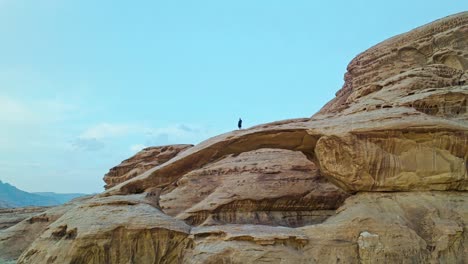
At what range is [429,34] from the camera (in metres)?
→ 17.9

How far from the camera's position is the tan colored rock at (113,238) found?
9.08 metres

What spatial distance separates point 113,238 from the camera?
9.27 metres

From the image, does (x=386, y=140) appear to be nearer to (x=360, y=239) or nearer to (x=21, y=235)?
(x=360, y=239)

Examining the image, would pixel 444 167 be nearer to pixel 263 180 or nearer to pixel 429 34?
pixel 263 180

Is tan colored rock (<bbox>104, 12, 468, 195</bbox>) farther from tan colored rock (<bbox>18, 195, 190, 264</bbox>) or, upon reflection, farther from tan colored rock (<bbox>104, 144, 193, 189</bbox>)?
tan colored rock (<bbox>104, 144, 193, 189</bbox>)

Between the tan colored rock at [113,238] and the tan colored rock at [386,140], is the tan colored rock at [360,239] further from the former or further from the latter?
the tan colored rock at [386,140]

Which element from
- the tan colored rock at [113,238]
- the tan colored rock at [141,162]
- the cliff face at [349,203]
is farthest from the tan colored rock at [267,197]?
the tan colored rock at [141,162]

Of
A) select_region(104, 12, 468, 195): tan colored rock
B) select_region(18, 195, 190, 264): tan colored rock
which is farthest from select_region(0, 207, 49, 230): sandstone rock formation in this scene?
select_region(18, 195, 190, 264): tan colored rock

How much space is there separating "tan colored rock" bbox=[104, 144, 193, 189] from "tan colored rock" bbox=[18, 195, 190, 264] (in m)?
15.0

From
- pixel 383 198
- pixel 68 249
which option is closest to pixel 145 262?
pixel 68 249

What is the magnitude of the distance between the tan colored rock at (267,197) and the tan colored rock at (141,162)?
28.0ft

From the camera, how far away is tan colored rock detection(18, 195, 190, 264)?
908 centimetres

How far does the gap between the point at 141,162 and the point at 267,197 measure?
14084mm

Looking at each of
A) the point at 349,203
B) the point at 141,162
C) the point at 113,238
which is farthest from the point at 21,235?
the point at 349,203
